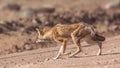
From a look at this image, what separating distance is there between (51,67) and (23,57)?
349 cm

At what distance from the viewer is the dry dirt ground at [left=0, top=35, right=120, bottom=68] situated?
14867 millimetres

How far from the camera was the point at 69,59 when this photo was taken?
16.0m

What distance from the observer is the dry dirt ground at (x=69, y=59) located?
48.8 feet

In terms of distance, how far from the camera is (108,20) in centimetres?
2844

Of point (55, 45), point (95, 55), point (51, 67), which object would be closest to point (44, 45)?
point (55, 45)

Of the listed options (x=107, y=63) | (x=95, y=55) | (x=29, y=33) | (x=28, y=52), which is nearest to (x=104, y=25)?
(x=29, y=33)

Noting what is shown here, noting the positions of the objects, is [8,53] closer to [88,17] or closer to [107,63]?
[107,63]

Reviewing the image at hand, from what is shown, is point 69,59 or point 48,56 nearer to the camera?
point 69,59

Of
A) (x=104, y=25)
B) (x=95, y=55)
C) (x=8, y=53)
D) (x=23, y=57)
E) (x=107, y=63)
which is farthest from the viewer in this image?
(x=104, y=25)

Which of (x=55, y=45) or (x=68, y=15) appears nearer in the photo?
(x=55, y=45)

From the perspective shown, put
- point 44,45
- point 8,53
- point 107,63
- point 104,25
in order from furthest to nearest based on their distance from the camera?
1. point 104,25
2. point 44,45
3. point 8,53
4. point 107,63

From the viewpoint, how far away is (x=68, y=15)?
92.5 feet

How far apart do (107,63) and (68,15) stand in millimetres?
13629

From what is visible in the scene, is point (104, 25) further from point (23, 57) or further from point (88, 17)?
point (23, 57)
